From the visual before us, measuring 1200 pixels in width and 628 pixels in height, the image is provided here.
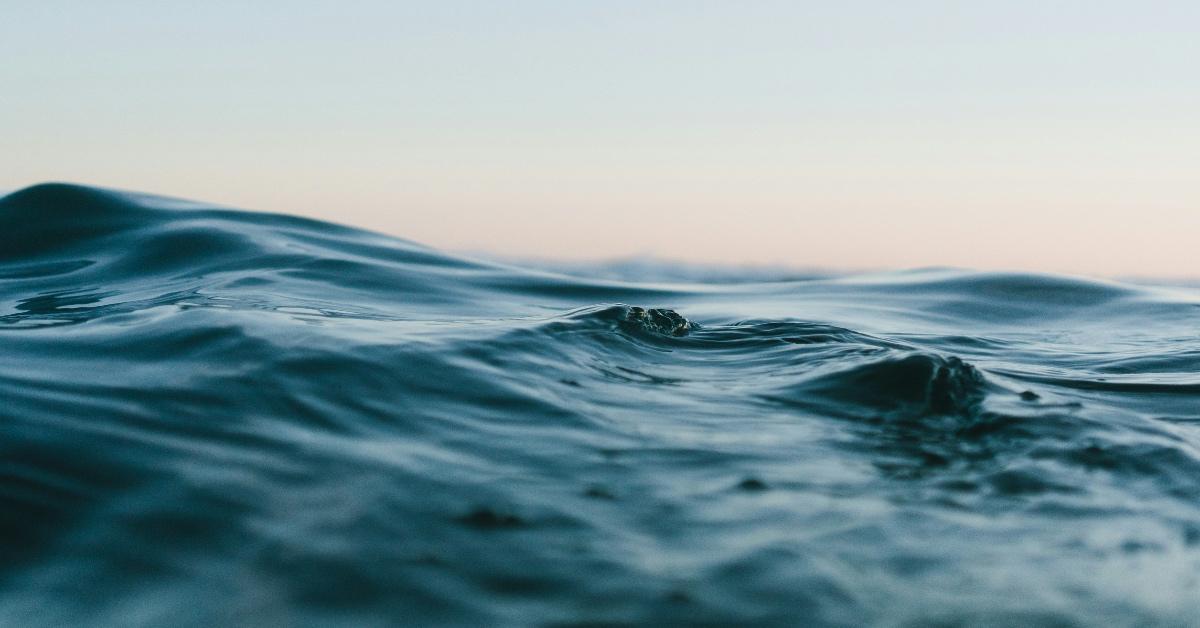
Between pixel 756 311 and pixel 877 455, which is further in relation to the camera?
pixel 756 311

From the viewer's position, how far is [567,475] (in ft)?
9.05

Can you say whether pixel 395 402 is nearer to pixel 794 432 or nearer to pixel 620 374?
pixel 620 374

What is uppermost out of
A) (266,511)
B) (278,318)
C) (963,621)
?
(278,318)

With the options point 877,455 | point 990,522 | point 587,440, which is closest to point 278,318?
point 587,440

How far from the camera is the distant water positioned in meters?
2.07

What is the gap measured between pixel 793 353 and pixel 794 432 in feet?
4.61

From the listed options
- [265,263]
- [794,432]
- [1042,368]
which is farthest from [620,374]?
[265,263]

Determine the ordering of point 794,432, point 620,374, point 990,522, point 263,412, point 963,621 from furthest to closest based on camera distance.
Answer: point 620,374 → point 794,432 → point 263,412 → point 990,522 → point 963,621

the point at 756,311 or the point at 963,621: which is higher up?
the point at 756,311

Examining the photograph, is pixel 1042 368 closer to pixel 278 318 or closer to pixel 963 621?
pixel 963 621

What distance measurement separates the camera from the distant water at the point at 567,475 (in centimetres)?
207

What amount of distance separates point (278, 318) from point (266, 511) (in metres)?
2.25

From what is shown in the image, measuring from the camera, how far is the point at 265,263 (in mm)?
7102

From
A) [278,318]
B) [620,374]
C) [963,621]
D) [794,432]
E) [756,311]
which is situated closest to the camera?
[963,621]
